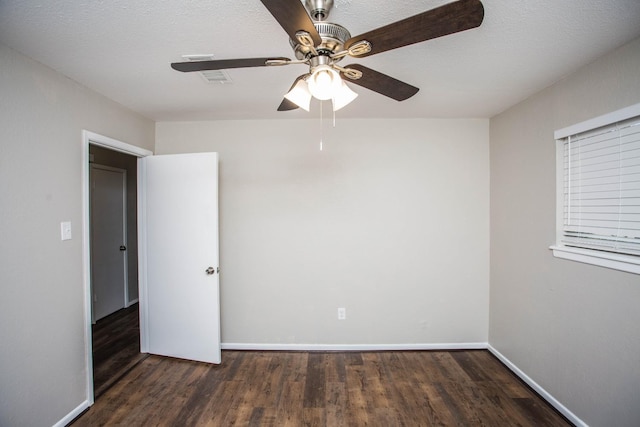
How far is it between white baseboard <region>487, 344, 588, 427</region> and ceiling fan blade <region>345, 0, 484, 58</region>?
2476 mm

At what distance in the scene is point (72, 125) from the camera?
1783mm

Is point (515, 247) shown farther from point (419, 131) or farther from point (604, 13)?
point (604, 13)

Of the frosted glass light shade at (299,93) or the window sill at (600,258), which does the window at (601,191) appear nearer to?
the window sill at (600,258)

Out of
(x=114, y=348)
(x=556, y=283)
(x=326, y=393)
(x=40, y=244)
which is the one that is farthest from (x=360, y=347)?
(x=40, y=244)

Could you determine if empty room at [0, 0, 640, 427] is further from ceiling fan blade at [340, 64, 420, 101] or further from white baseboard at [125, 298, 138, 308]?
white baseboard at [125, 298, 138, 308]

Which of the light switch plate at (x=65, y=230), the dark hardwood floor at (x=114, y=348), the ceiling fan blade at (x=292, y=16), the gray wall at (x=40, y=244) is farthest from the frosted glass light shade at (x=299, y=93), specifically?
the dark hardwood floor at (x=114, y=348)

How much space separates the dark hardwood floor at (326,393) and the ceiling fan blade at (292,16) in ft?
7.26

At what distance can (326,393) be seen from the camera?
2.00m

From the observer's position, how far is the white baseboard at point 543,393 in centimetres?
170

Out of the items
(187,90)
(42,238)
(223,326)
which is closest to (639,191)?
(187,90)

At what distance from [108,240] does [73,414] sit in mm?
2321

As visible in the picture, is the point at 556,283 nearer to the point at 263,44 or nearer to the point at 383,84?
the point at 383,84

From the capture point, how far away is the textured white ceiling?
1170 mm

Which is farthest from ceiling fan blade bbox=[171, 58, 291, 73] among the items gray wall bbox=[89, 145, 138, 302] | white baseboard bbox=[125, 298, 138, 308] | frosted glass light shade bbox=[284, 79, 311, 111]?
white baseboard bbox=[125, 298, 138, 308]
